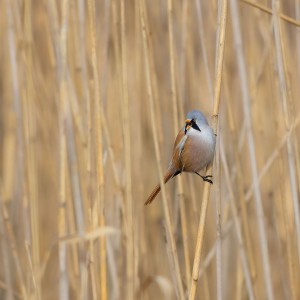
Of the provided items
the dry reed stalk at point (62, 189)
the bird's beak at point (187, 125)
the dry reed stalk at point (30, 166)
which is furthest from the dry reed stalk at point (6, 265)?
the bird's beak at point (187, 125)

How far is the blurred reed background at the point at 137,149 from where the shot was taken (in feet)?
5.46

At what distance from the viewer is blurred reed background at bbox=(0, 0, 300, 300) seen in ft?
5.46

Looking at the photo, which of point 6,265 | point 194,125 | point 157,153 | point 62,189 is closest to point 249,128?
point 194,125

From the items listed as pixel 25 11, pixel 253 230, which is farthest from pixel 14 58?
pixel 253 230

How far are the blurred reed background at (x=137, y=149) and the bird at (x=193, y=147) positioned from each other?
45 mm

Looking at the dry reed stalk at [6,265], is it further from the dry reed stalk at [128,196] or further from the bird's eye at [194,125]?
the bird's eye at [194,125]

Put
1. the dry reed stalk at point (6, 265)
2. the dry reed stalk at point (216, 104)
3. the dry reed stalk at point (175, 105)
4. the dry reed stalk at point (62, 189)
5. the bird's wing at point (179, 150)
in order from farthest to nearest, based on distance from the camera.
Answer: the dry reed stalk at point (6, 265)
the bird's wing at point (179, 150)
the dry reed stalk at point (175, 105)
the dry reed stalk at point (62, 189)
the dry reed stalk at point (216, 104)

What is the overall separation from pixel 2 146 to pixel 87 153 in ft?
5.39

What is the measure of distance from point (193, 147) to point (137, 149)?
565 millimetres

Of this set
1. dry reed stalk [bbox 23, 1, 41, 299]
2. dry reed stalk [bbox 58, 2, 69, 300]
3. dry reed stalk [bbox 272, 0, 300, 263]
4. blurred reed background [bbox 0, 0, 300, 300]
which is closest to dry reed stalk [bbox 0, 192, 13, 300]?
blurred reed background [bbox 0, 0, 300, 300]

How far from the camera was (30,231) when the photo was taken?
194 cm

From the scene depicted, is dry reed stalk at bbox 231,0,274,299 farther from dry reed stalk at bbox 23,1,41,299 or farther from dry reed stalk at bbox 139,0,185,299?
dry reed stalk at bbox 23,1,41,299

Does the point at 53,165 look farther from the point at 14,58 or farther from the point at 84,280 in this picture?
the point at 84,280

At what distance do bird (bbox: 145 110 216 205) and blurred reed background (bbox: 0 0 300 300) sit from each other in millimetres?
45
